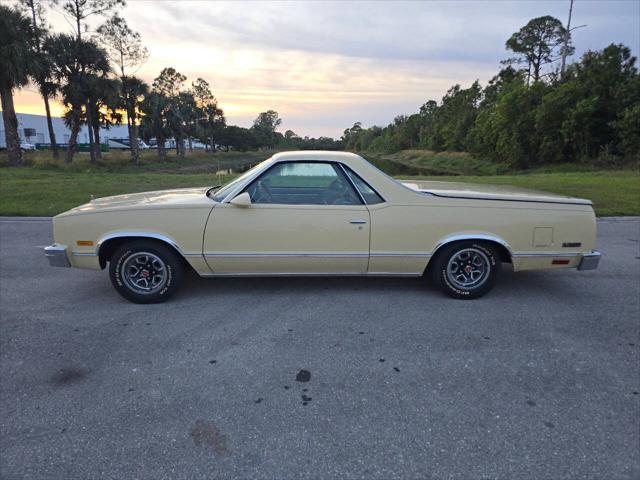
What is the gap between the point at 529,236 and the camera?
4094 millimetres

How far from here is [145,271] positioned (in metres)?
4.07

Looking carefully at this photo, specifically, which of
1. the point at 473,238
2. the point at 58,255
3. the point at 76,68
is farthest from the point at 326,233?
the point at 76,68

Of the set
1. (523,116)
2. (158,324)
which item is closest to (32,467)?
(158,324)

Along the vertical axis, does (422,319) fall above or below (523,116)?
below

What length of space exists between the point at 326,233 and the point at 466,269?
4.86 ft

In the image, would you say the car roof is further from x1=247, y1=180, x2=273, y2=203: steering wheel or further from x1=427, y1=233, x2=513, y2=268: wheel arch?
x1=427, y1=233, x2=513, y2=268: wheel arch

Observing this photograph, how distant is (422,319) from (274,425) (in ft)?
6.12

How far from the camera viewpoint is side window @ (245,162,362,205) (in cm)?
409

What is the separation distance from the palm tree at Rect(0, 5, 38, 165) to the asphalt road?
26.2 meters

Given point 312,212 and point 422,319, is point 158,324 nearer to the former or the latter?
point 312,212

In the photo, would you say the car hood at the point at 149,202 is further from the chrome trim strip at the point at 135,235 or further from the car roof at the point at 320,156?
the car roof at the point at 320,156

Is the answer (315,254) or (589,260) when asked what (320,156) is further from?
(589,260)

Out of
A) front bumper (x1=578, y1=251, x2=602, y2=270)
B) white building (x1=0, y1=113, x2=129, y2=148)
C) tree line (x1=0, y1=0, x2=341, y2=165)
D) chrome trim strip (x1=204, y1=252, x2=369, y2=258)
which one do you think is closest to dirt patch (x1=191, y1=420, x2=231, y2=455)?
chrome trim strip (x1=204, y1=252, x2=369, y2=258)

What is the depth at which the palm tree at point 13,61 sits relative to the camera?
77.6 ft
